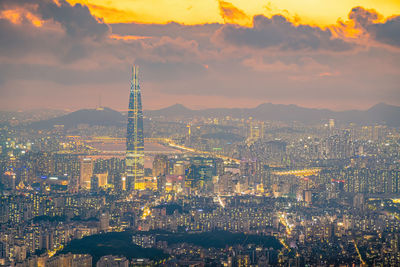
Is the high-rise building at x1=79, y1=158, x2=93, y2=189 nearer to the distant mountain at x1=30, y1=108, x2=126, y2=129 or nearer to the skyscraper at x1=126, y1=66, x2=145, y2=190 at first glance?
the skyscraper at x1=126, y1=66, x2=145, y2=190

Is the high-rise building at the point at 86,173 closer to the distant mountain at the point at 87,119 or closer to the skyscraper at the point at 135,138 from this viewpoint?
the skyscraper at the point at 135,138

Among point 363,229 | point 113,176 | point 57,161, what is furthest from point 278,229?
point 57,161

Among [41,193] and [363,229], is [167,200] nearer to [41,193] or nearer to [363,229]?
[41,193]

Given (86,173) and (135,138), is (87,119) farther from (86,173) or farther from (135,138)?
(86,173)

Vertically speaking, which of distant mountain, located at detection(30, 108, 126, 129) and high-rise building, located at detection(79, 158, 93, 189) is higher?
distant mountain, located at detection(30, 108, 126, 129)

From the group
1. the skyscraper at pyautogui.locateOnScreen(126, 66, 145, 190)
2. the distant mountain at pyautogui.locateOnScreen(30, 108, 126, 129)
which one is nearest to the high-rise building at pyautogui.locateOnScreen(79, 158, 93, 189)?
the skyscraper at pyautogui.locateOnScreen(126, 66, 145, 190)

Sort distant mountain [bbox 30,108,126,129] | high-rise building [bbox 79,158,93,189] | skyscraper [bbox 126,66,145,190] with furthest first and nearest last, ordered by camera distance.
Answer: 1. distant mountain [bbox 30,108,126,129]
2. skyscraper [bbox 126,66,145,190]
3. high-rise building [bbox 79,158,93,189]

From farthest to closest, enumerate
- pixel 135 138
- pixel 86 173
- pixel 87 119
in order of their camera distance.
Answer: pixel 87 119
pixel 135 138
pixel 86 173

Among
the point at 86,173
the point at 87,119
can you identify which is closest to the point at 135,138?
the point at 87,119
